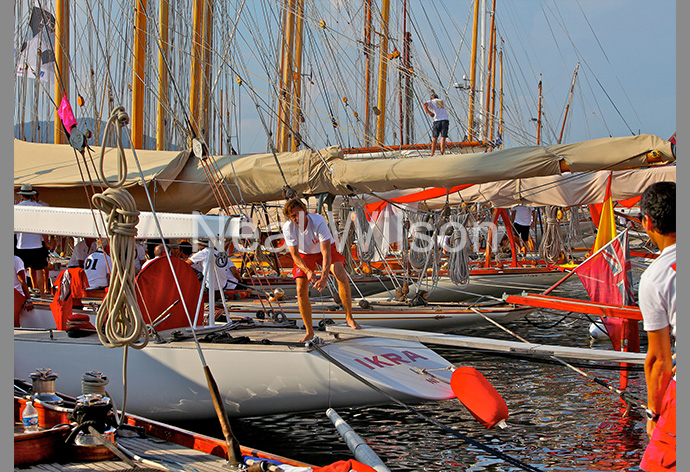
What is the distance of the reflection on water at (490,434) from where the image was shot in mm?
5102

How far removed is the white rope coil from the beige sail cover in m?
3.67

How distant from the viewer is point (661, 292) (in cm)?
265

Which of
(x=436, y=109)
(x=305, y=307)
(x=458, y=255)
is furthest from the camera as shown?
(x=436, y=109)

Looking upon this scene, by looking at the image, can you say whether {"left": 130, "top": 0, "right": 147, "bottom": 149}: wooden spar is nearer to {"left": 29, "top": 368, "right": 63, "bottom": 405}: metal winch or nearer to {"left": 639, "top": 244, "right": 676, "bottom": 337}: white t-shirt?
{"left": 29, "top": 368, "right": 63, "bottom": 405}: metal winch

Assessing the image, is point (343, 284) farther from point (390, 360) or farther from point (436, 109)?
point (436, 109)

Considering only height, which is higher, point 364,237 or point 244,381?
point 364,237

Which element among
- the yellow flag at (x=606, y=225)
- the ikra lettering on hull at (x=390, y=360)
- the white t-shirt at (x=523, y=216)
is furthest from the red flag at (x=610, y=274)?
the white t-shirt at (x=523, y=216)

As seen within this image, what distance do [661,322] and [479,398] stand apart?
8.93ft

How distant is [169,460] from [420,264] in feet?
24.2

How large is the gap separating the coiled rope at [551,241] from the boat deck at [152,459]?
13.5 m

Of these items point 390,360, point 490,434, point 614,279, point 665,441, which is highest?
point 614,279

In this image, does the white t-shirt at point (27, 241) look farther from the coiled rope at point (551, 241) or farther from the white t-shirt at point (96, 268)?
the coiled rope at point (551, 241)

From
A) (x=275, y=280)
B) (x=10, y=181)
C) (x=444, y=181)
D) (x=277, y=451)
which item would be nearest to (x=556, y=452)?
(x=277, y=451)

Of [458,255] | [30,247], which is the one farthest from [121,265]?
[458,255]
